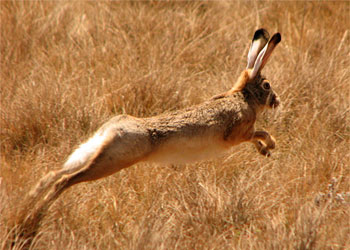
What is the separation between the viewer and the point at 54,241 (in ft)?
12.7

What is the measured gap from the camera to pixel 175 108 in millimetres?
5953

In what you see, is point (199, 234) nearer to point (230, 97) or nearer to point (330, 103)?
point (230, 97)

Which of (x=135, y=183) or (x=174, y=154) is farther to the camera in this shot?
(x=135, y=183)

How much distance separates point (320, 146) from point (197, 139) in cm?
127

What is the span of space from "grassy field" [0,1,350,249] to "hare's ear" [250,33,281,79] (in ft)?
2.53

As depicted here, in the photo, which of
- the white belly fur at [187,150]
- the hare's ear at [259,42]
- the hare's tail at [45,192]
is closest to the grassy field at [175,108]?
the hare's tail at [45,192]

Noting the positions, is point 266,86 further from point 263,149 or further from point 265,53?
point 263,149

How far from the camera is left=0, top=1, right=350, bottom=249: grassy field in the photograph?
161 inches

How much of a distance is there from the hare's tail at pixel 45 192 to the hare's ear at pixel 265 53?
1.69 metres

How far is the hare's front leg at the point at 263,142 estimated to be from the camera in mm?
5180

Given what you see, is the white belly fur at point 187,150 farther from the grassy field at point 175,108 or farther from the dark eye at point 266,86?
the dark eye at point 266,86

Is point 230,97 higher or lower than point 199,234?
higher

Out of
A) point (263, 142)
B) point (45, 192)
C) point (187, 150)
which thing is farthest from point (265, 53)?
point (45, 192)

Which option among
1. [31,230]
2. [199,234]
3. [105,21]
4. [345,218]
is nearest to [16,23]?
[105,21]
